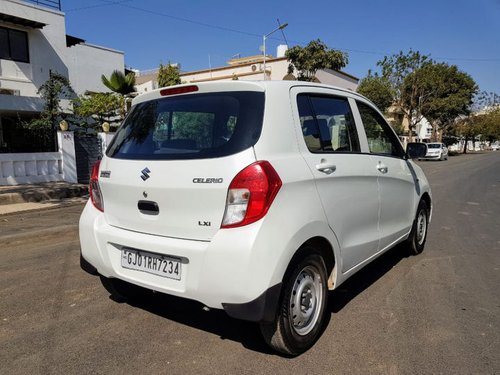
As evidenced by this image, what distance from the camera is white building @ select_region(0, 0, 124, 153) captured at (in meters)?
17.7

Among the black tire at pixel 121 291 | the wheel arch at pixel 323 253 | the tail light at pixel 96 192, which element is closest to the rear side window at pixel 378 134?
the wheel arch at pixel 323 253

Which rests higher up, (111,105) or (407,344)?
(111,105)

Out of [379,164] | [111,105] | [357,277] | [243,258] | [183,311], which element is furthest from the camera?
[111,105]

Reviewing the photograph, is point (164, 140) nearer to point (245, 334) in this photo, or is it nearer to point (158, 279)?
point (158, 279)

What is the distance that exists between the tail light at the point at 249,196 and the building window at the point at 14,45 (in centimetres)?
2002

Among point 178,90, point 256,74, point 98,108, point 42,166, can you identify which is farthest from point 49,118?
point 256,74

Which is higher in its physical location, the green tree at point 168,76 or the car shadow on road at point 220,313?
the green tree at point 168,76

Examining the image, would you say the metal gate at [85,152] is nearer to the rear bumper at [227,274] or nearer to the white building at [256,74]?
the rear bumper at [227,274]

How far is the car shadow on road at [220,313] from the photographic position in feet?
10.1

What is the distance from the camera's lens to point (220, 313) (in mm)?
3488

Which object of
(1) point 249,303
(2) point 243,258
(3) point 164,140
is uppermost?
(3) point 164,140

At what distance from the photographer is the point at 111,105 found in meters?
18.0

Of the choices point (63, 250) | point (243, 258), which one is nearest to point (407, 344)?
point (243, 258)

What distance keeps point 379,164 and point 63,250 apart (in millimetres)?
4247
